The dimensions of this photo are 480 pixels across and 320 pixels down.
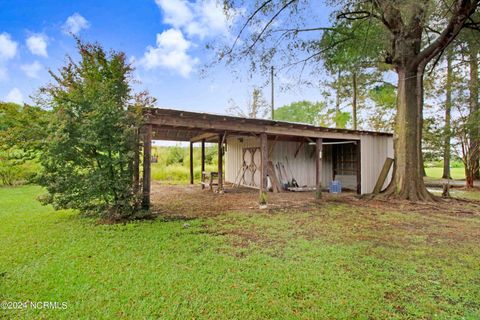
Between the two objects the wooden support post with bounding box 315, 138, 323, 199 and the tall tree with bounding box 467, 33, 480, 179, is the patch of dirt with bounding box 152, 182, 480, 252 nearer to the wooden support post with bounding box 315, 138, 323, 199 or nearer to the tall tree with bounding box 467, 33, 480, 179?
the wooden support post with bounding box 315, 138, 323, 199

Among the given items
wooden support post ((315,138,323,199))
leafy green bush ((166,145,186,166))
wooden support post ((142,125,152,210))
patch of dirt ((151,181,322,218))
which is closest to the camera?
wooden support post ((142,125,152,210))

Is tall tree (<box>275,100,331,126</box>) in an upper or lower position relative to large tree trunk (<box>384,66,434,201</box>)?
upper

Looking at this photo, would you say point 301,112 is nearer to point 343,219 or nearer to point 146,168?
point 343,219

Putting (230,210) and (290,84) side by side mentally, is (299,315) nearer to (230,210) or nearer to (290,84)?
(230,210)

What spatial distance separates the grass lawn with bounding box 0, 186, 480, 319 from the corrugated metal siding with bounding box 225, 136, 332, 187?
6.01 metres

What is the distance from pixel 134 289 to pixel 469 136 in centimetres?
1488

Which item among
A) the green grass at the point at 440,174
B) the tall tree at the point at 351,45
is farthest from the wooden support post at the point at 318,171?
the green grass at the point at 440,174

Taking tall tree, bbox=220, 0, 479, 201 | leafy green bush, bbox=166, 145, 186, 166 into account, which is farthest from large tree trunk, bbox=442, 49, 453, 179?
leafy green bush, bbox=166, 145, 186, 166

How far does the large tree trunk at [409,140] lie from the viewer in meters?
8.02

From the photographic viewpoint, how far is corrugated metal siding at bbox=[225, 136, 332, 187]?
11172mm

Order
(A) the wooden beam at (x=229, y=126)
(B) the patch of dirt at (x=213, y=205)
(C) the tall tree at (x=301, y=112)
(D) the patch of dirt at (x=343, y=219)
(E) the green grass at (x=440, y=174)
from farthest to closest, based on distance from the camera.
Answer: (C) the tall tree at (x=301, y=112)
(E) the green grass at (x=440, y=174)
(B) the patch of dirt at (x=213, y=205)
(A) the wooden beam at (x=229, y=126)
(D) the patch of dirt at (x=343, y=219)

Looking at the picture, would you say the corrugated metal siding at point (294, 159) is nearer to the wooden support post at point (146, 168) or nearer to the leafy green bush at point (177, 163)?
the leafy green bush at point (177, 163)

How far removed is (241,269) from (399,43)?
8326mm

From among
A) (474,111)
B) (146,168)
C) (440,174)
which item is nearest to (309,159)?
(474,111)
